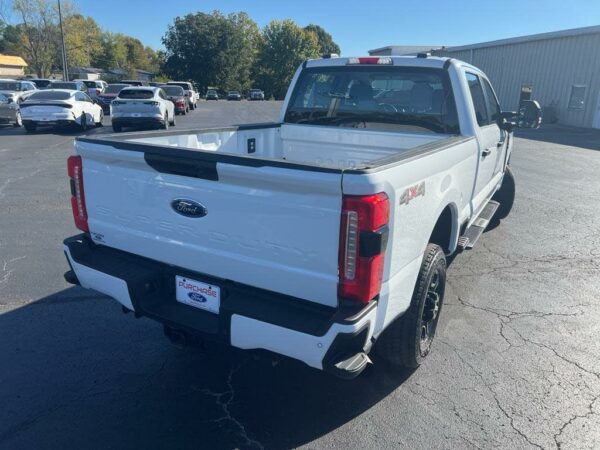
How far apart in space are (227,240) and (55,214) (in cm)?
531

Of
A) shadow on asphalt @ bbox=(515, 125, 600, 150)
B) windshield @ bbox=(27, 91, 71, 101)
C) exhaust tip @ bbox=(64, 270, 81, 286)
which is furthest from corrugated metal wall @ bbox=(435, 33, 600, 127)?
exhaust tip @ bbox=(64, 270, 81, 286)

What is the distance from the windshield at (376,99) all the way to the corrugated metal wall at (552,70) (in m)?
23.7

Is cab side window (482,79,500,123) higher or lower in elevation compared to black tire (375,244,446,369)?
higher

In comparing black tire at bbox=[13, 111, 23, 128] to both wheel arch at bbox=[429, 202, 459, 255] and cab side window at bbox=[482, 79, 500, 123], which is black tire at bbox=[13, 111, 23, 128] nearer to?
cab side window at bbox=[482, 79, 500, 123]

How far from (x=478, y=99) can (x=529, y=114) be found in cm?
108

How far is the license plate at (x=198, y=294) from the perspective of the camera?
2707mm

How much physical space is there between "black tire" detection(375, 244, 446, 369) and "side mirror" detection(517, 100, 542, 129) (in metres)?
3.07

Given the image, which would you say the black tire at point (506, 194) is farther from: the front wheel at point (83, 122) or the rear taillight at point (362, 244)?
the front wheel at point (83, 122)

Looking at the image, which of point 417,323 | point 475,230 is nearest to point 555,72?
point 475,230

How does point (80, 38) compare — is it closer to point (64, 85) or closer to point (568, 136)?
point (64, 85)

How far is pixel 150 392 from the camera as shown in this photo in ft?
10.2

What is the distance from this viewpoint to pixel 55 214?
22.7ft

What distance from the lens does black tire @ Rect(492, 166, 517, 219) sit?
691 centimetres

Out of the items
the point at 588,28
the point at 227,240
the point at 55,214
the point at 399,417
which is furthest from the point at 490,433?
the point at 588,28
